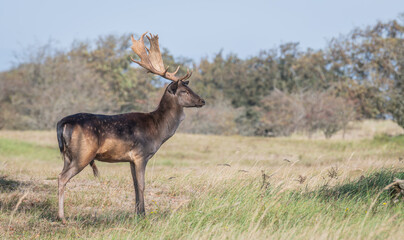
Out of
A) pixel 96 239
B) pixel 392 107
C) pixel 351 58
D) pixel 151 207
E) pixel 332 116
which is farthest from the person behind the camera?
pixel 351 58

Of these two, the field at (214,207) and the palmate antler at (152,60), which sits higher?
the palmate antler at (152,60)

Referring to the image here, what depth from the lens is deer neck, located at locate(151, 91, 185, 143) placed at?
6930mm

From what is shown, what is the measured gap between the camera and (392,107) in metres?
28.1

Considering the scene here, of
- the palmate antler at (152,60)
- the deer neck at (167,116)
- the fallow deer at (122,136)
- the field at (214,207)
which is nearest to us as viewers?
the field at (214,207)

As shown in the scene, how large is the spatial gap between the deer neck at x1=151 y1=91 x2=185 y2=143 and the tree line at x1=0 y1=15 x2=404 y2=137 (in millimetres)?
23536

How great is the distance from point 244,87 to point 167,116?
1488 inches

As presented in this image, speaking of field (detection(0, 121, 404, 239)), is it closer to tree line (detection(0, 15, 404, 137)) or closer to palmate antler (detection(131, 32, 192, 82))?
palmate antler (detection(131, 32, 192, 82))

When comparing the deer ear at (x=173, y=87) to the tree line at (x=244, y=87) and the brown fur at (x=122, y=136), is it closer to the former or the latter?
the brown fur at (x=122, y=136)

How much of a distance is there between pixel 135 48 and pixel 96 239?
365cm

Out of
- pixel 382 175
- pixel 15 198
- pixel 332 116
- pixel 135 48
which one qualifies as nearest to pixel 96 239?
pixel 15 198

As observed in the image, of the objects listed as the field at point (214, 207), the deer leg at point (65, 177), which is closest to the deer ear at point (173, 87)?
the field at point (214, 207)

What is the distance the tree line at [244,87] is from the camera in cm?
3456

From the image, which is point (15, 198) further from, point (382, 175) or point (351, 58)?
point (351, 58)

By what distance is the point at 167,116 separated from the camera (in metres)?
7.02
